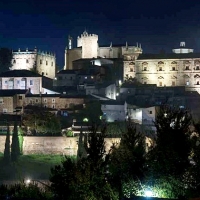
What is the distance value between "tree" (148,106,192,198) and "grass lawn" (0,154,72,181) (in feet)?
52.6

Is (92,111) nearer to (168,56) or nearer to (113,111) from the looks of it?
(113,111)

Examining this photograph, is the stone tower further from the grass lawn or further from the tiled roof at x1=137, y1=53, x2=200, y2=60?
the grass lawn

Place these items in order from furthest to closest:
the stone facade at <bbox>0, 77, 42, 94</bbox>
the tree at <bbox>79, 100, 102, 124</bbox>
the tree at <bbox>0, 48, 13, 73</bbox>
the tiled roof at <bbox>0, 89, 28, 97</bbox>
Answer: the tree at <bbox>0, 48, 13, 73</bbox> < the stone facade at <bbox>0, 77, 42, 94</bbox> < the tiled roof at <bbox>0, 89, 28, 97</bbox> < the tree at <bbox>79, 100, 102, 124</bbox>

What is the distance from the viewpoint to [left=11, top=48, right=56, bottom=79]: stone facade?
61.8 meters

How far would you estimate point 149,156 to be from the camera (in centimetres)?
1794

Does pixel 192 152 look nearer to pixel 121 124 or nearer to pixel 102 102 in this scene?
pixel 121 124

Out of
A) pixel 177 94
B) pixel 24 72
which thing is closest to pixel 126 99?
pixel 177 94

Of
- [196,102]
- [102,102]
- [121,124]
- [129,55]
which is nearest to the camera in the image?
[121,124]

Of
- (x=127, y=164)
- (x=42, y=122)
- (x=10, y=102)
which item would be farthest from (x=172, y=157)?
(x=10, y=102)

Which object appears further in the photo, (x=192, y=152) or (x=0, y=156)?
(x=0, y=156)

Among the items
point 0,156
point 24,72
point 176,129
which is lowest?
point 0,156

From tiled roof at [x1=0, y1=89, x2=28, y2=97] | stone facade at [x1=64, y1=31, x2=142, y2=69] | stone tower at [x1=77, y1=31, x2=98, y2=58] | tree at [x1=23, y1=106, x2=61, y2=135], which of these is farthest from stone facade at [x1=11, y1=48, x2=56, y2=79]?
tree at [x1=23, y1=106, x2=61, y2=135]

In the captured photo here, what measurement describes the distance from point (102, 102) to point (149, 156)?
85.3 ft

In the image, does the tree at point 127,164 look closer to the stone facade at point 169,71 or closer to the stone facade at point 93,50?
the stone facade at point 169,71
